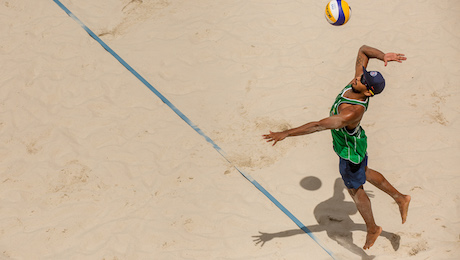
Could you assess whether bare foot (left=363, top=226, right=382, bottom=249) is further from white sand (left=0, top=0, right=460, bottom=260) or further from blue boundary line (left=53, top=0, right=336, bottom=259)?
blue boundary line (left=53, top=0, right=336, bottom=259)

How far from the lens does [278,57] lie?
670 cm

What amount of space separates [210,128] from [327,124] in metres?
2.35

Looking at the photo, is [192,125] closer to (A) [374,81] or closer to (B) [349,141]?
(B) [349,141]

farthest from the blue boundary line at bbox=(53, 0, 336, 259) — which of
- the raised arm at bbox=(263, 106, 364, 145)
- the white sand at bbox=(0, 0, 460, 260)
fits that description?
the raised arm at bbox=(263, 106, 364, 145)

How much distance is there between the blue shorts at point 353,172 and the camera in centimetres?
429

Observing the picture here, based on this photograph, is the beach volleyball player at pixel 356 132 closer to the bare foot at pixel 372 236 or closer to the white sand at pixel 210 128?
the bare foot at pixel 372 236

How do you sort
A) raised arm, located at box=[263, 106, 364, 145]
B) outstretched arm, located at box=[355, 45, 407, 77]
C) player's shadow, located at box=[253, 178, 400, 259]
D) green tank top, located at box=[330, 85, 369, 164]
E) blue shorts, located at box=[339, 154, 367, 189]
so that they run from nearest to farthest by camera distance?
raised arm, located at box=[263, 106, 364, 145] → green tank top, located at box=[330, 85, 369, 164] → blue shorts, located at box=[339, 154, 367, 189] → outstretched arm, located at box=[355, 45, 407, 77] → player's shadow, located at box=[253, 178, 400, 259]

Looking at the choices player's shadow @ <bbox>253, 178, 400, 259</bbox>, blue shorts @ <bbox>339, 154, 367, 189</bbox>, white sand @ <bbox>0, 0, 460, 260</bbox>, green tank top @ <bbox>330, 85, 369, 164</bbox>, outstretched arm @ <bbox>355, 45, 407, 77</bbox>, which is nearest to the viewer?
green tank top @ <bbox>330, 85, 369, 164</bbox>

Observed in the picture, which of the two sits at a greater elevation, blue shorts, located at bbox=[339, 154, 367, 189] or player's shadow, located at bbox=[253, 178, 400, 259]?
blue shorts, located at bbox=[339, 154, 367, 189]

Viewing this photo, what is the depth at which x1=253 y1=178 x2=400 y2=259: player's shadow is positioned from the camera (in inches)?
184

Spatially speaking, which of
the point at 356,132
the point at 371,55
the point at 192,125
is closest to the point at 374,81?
the point at 356,132

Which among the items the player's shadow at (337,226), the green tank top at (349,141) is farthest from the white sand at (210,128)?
the green tank top at (349,141)

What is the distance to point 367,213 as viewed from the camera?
4348mm

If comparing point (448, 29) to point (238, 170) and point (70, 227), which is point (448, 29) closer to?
point (238, 170)
